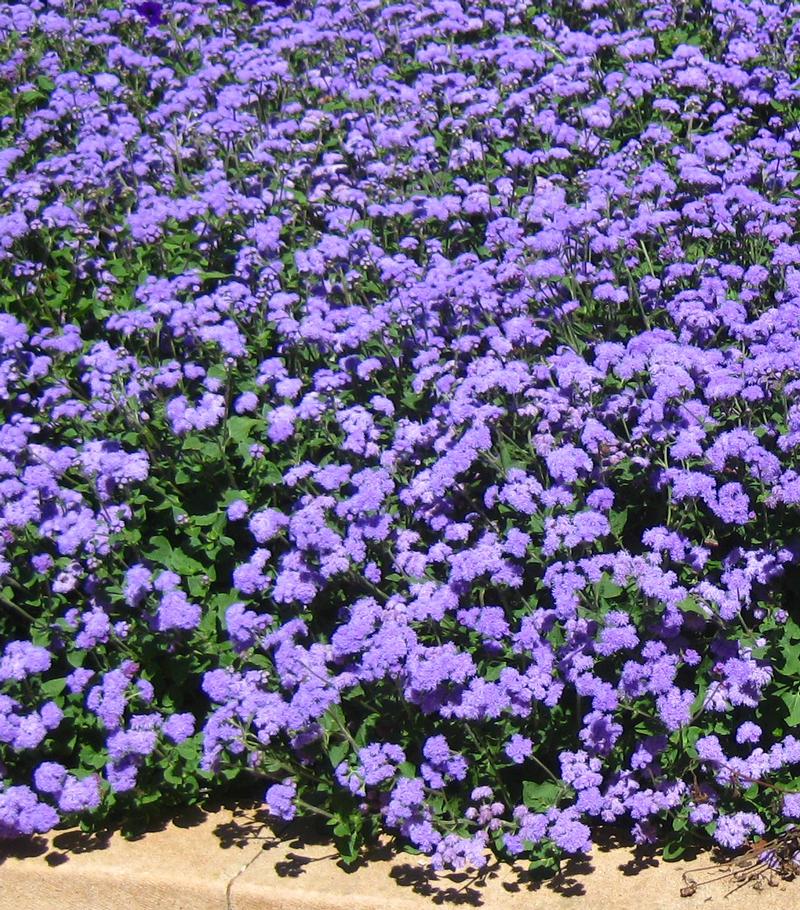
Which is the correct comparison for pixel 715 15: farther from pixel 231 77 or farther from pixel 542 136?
pixel 231 77

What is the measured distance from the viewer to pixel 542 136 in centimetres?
546

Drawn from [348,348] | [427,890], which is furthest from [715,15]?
[427,890]

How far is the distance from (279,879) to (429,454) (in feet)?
4.24

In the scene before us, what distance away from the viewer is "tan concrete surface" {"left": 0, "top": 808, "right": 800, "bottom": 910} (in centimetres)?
341

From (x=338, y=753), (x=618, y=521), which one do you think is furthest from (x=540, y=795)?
(x=618, y=521)

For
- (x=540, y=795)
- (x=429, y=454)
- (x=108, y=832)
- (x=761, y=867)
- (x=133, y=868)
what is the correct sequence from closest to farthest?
1. (x=761, y=867)
2. (x=540, y=795)
3. (x=133, y=868)
4. (x=108, y=832)
5. (x=429, y=454)

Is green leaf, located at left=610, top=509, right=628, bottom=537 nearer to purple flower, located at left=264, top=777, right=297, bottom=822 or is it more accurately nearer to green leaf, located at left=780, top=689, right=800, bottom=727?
green leaf, located at left=780, top=689, right=800, bottom=727

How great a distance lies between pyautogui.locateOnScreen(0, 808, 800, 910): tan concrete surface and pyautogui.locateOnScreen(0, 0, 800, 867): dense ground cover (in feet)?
0.35

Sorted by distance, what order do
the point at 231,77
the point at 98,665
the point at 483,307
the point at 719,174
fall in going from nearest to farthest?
the point at 98,665, the point at 483,307, the point at 719,174, the point at 231,77

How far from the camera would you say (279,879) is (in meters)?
3.63

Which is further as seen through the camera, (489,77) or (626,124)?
(489,77)

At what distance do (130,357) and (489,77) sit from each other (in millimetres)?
2291

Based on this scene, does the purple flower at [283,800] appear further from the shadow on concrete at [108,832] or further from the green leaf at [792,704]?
the green leaf at [792,704]

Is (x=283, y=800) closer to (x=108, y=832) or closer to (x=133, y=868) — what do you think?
(x=133, y=868)
